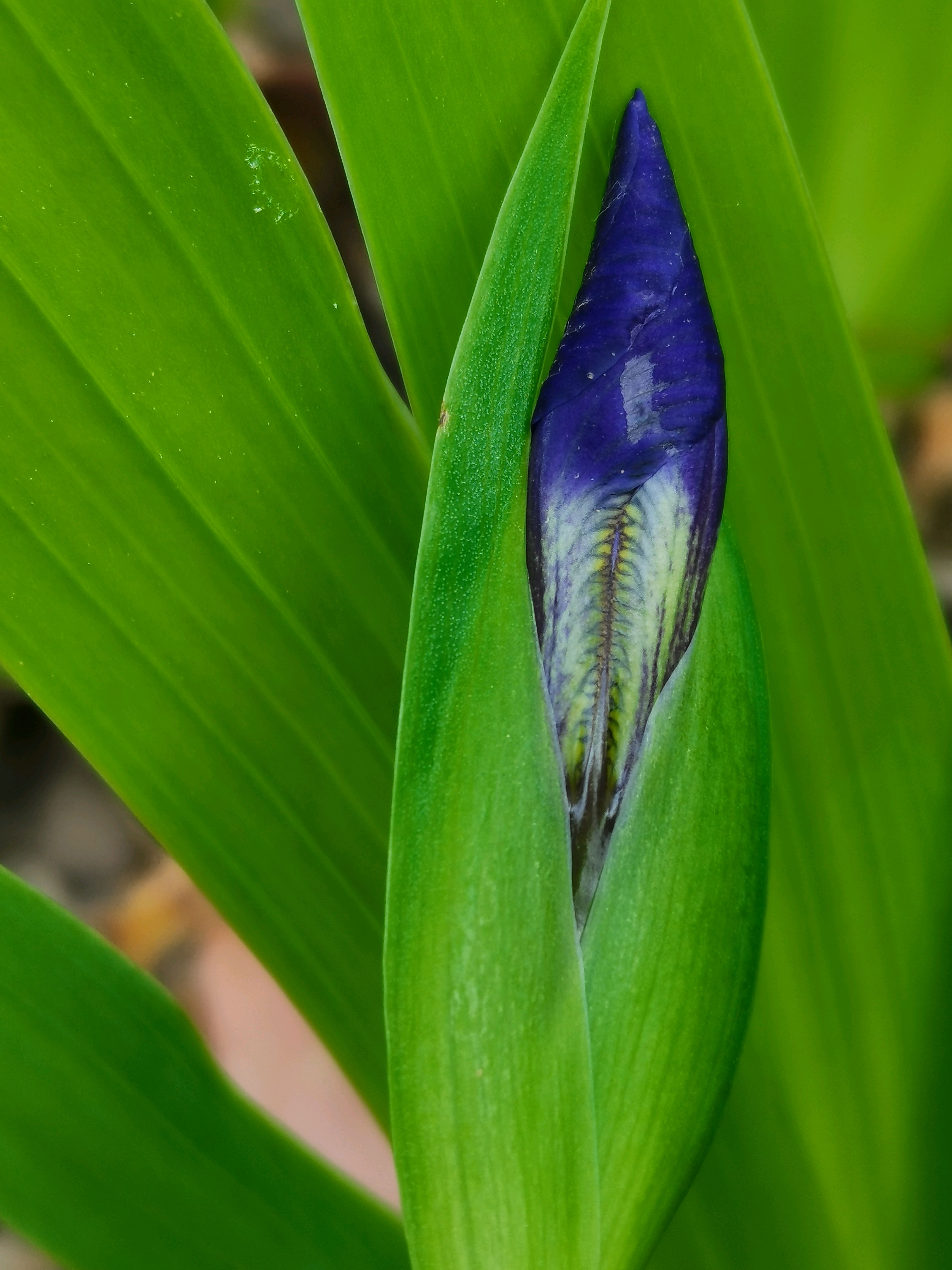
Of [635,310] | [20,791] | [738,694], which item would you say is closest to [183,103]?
[635,310]

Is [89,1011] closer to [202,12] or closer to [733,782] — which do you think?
[733,782]

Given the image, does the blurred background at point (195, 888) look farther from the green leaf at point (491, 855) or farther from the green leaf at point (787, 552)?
the green leaf at point (491, 855)

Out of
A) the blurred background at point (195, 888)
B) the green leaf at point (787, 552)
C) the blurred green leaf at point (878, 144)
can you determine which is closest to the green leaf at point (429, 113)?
the green leaf at point (787, 552)

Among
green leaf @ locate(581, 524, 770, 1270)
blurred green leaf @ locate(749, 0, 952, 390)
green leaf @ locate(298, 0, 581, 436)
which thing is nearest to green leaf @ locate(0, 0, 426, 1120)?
green leaf @ locate(298, 0, 581, 436)

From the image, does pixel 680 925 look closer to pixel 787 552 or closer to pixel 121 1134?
pixel 787 552

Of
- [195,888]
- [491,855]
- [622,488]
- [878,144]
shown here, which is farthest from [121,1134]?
[878,144]
